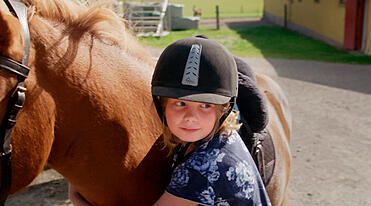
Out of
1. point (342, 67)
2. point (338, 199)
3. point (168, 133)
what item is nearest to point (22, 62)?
point (168, 133)

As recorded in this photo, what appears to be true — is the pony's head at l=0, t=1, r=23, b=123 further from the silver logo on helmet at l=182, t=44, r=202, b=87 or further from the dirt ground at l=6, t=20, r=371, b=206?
the dirt ground at l=6, t=20, r=371, b=206

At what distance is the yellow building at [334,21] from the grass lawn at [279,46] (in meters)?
0.45

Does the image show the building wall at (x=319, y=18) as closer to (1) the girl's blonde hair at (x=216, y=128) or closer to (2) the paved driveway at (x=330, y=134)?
(2) the paved driveway at (x=330, y=134)

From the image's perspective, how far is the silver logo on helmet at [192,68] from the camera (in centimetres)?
119

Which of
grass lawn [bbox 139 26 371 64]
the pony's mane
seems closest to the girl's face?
the pony's mane

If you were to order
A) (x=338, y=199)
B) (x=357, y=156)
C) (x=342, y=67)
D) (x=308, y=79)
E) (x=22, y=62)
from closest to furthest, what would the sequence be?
(x=22, y=62) < (x=338, y=199) < (x=357, y=156) < (x=308, y=79) < (x=342, y=67)

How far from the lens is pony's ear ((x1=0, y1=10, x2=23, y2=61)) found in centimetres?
104

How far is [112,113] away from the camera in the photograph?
1315mm

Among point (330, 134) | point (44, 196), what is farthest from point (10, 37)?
point (330, 134)

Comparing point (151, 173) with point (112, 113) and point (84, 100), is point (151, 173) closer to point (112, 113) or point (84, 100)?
point (112, 113)

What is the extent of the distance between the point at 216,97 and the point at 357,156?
4315 millimetres

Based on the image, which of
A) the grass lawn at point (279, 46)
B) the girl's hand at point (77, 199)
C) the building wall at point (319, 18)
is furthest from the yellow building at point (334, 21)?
the girl's hand at point (77, 199)

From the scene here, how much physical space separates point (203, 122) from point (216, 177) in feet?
0.62

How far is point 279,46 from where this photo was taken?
15.1 metres
